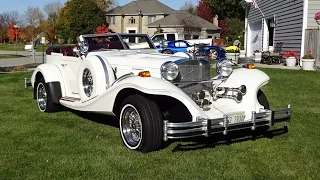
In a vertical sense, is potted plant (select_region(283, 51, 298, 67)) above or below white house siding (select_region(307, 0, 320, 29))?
below

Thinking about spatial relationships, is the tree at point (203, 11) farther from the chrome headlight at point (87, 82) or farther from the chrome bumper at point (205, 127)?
the chrome bumper at point (205, 127)

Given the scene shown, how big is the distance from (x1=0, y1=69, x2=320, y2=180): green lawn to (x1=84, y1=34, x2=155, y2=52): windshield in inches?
49.5

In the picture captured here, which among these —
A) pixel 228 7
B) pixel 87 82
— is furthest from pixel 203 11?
pixel 87 82

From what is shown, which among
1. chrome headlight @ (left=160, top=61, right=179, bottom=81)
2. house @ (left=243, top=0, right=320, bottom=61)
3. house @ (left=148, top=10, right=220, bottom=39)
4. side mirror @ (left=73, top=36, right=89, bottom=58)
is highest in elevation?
house @ (left=148, top=10, right=220, bottom=39)

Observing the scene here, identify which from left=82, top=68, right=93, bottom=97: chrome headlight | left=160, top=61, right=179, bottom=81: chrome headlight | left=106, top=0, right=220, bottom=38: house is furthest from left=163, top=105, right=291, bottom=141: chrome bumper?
left=106, top=0, right=220, bottom=38: house

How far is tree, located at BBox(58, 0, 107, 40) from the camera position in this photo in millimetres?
54625

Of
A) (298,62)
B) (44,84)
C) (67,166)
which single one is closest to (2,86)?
(44,84)

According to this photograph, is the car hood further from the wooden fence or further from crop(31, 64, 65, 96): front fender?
the wooden fence

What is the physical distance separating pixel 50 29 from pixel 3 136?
5638 centimetres

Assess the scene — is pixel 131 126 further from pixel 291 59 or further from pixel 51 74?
pixel 291 59

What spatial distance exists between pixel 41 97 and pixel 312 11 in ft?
42.0

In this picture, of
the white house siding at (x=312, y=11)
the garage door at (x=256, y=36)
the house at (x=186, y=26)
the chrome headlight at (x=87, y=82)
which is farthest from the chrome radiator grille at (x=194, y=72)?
the house at (x=186, y=26)

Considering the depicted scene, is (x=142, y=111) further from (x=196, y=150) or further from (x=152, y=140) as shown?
(x=196, y=150)

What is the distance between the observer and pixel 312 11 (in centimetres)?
1688
